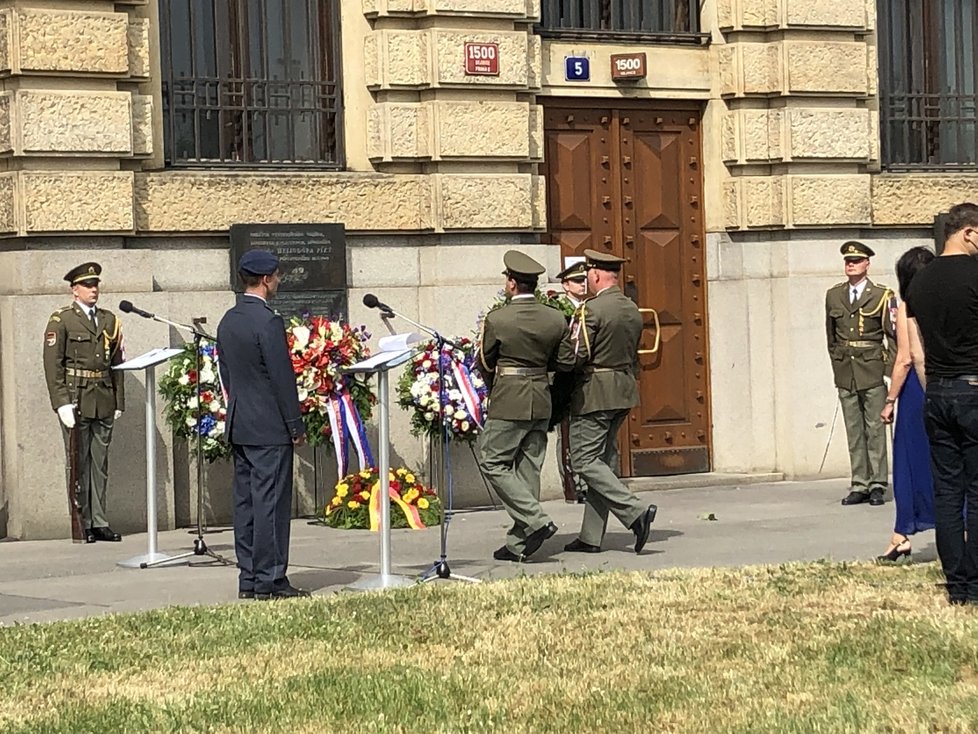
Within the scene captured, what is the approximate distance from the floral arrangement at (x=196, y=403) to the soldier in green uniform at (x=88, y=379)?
38 centimetres

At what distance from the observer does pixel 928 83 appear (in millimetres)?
18781

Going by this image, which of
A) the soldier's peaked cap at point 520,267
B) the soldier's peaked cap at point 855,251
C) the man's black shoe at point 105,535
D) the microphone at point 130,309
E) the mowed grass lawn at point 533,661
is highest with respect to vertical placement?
the soldier's peaked cap at point 855,251

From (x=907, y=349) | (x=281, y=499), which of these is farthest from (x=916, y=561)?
(x=281, y=499)

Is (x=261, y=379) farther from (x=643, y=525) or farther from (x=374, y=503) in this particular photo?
(x=374, y=503)

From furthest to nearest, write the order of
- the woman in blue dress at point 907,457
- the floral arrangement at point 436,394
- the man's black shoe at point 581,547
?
the floral arrangement at point 436,394, the man's black shoe at point 581,547, the woman in blue dress at point 907,457

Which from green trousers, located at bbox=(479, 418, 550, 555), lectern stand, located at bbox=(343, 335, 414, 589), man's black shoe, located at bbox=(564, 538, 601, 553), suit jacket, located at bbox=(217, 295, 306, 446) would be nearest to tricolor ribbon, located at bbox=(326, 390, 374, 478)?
green trousers, located at bbox=(479, 418, 550, 555)

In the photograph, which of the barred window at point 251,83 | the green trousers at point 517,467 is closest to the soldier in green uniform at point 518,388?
the green trousers at point 517,467

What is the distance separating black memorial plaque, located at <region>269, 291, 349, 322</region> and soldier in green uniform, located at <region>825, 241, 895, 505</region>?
400 cm

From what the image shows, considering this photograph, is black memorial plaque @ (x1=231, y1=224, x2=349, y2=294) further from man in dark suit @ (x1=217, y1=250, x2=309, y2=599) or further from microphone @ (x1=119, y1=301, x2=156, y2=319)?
man in dark suit @ (x1=217, y1=250, x2=309, y2=599)

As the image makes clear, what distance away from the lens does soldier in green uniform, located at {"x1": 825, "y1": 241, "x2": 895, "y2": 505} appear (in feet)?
53.2

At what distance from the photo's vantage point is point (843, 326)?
54.0 feet

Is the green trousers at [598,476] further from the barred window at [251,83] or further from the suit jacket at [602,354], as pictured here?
the barred window at [251,83]

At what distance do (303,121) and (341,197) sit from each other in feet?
2.55

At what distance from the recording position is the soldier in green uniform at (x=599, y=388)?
1316 centimetres
